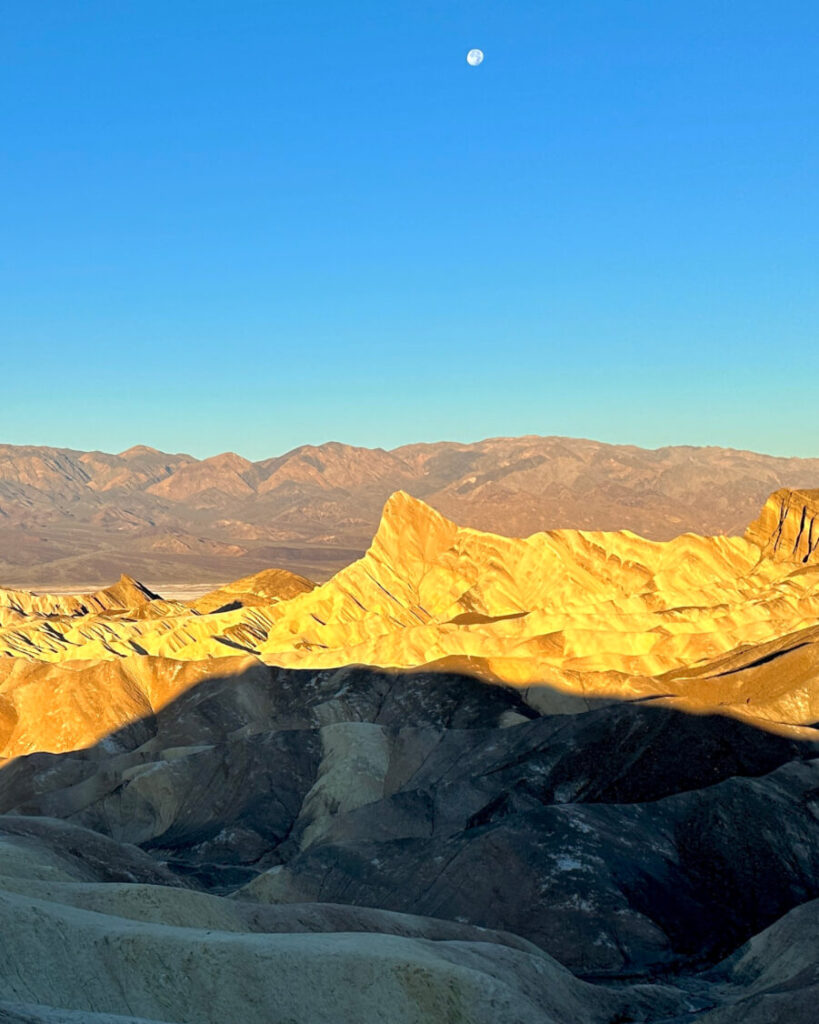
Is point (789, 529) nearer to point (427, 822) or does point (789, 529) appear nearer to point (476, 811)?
point (476, 811)

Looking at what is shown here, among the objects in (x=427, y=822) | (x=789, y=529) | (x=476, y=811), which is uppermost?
(x=789, y=529)

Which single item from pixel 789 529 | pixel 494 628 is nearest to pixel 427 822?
pixel 494 628

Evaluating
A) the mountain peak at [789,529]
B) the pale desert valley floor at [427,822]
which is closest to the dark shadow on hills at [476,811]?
the pale desert valley floor at [427,822]

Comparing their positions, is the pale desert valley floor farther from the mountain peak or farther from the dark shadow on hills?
the mountain peak

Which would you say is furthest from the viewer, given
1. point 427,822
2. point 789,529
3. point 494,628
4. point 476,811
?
point 789,529

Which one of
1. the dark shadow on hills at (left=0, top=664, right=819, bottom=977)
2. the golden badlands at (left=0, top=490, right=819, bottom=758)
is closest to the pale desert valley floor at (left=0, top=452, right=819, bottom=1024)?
the dark shadow on hills at (left=0, top=664, right=819, bottom=977)

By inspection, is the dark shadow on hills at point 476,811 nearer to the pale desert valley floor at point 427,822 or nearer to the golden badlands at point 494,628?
the pale desert valley floor at point 427,822
